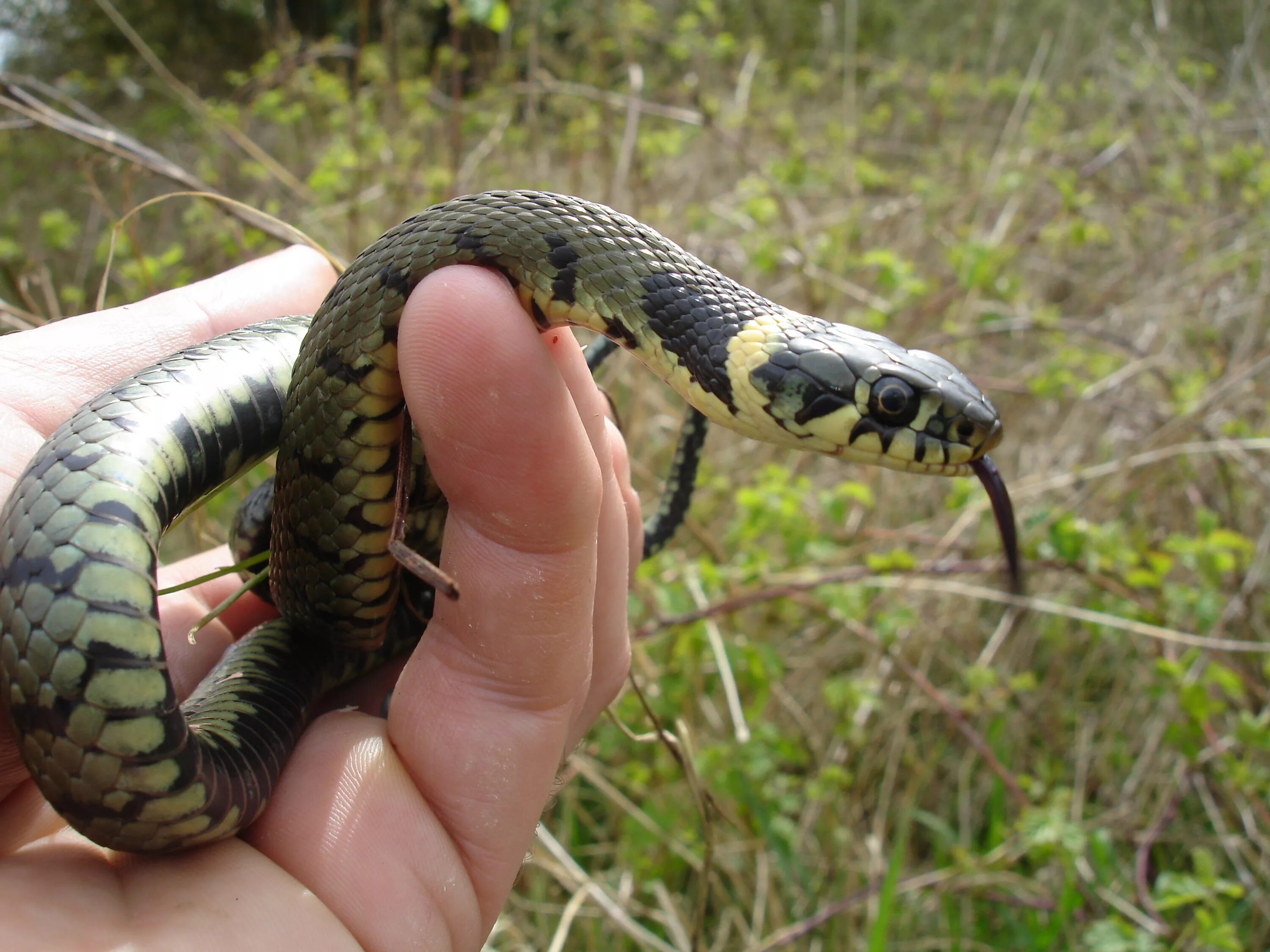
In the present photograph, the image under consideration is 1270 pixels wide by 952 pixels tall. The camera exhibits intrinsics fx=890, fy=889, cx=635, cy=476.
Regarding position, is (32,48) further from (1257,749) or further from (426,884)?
(1257,749)

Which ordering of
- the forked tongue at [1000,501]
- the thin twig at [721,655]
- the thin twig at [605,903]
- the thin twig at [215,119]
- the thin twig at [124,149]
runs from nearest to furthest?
the forked tongue at [1000,501] → the thin twig at [124,149] → the thin twig at [605,903] → the thin twig at [721,655] → the thin twig at [215,119]

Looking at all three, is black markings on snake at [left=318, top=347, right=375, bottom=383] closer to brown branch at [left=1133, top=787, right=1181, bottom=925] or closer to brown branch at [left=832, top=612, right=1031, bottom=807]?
brown branch at [left=832, top=612, right=1031, bottom=807]

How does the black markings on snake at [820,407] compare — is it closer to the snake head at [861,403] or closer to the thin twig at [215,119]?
the snake head at [861,403]

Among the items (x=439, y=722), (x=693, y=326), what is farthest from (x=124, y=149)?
(x=439, y=722)

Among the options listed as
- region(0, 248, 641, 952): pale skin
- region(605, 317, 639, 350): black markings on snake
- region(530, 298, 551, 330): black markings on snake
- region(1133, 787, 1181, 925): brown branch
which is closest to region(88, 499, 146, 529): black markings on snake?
region(0, 248, 641, 952): pale skin

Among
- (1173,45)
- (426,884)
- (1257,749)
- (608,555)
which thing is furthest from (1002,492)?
(1173,45)

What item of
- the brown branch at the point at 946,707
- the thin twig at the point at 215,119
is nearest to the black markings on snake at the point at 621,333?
the brown branch at the point at 946,707

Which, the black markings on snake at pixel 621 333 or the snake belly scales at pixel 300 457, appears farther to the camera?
the black markings on snake at pixel 621 333
